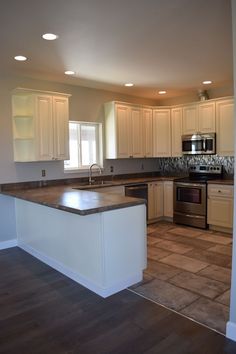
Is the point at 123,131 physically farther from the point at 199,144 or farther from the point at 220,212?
the point at 220,212

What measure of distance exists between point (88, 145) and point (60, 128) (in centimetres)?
106

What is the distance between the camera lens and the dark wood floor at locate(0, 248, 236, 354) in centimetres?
220

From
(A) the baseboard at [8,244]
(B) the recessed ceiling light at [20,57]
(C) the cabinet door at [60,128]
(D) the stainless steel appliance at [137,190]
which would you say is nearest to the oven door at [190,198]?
(D) the stainless steel appliance at [137,190]

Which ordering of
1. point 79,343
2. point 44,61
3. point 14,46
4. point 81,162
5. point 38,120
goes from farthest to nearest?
point 81,162 < point 38,120 < point 44,61 < point 14,46 < point 79,343

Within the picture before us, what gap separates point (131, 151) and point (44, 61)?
257 cm

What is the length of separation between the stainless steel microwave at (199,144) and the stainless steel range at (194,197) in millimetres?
447

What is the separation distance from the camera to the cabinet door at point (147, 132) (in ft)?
20.1

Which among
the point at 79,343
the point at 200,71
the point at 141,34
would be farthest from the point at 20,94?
the point at 79,343

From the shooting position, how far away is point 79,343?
2258mm

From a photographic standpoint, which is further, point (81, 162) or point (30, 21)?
point (81, 162)

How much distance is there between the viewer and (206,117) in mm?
5578

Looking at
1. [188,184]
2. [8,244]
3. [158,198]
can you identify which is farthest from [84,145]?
[8,244]

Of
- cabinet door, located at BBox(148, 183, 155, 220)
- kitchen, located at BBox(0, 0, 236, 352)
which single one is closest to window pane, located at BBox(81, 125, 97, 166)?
kitchen, located at BBox(0, 0, 236, 352)

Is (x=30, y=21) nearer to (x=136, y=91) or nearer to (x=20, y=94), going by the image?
(x=20, y=94)
